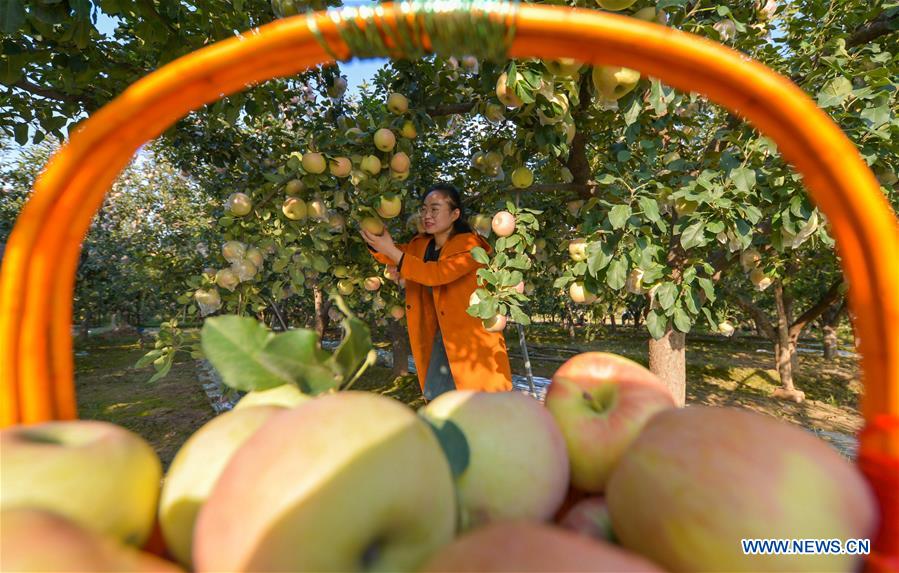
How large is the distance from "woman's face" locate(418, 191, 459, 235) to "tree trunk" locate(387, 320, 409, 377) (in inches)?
217

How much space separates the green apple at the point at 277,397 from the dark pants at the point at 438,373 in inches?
82.4

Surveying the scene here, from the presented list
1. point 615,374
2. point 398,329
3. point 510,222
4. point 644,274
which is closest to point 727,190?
point 644,274

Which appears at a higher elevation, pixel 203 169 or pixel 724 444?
pixel 203 169

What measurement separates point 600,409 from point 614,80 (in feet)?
4.28

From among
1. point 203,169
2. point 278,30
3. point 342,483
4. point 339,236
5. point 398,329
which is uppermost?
point 203,169

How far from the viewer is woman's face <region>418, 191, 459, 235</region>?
251 cm

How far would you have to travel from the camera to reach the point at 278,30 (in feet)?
2.40

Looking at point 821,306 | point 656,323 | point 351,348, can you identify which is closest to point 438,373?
point 656,323

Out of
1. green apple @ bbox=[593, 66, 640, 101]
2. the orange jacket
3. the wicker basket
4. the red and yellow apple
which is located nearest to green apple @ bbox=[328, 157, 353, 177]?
the orange jacket

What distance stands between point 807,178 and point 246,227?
2.19 m

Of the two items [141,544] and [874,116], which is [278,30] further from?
[874,116]

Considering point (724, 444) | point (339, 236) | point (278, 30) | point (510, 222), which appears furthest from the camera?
point (339, 236)

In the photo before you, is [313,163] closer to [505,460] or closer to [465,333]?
[465,333]

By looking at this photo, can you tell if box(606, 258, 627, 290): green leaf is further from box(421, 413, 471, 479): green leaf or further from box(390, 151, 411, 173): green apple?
box(421, 413, 471, 479): green leaf
